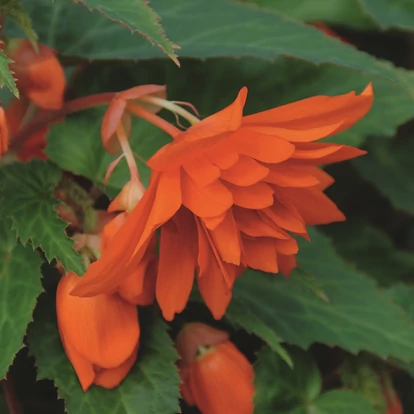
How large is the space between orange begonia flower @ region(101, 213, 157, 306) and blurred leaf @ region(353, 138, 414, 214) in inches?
23.1

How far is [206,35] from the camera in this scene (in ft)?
2.13

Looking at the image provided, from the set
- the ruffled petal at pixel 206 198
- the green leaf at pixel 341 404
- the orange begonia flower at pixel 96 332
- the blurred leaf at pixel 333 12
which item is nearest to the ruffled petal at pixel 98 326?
the orange begonia flower at pixel 96 332

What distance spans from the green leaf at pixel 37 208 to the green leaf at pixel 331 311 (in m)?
0.17

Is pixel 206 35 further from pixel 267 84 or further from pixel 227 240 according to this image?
pixel 227 240

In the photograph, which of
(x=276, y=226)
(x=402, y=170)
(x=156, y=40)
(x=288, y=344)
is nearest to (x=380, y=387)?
(x=288, y=344)

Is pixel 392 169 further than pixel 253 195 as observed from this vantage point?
Yes

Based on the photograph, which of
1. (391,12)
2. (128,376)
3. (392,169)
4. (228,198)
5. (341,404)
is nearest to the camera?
(228,198)

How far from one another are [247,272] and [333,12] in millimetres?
421

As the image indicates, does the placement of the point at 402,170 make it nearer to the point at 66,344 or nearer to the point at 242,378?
the point at 242,378

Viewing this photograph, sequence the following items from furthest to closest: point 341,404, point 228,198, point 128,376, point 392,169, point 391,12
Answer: point 392,169 < point 391,12 < point 341,404 < point 128,376 < point 228,198

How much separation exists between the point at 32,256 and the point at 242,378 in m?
0.19

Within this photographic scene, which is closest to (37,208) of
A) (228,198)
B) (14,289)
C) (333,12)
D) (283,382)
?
(14,289)

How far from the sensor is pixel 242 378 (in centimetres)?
56

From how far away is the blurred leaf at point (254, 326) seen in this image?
55 centimetres
